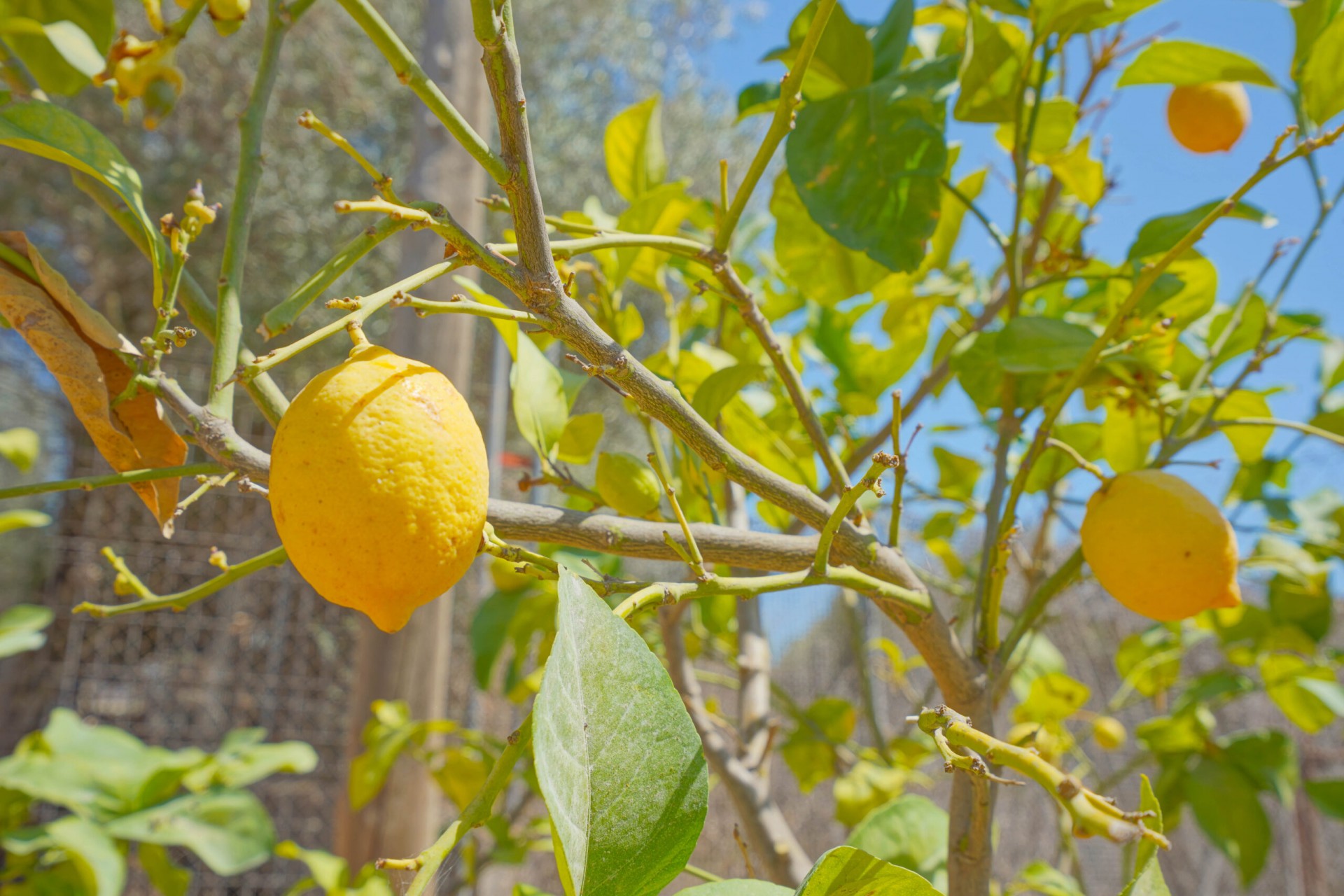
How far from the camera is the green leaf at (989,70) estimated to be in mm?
498

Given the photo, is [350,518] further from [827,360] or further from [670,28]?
[670,28]

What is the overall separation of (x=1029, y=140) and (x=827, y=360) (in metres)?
0.27

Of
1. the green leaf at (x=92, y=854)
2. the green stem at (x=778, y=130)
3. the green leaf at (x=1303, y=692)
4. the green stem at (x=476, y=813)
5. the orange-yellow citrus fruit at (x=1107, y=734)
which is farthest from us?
the orange-yellow citrus fruit at (x=1107, y=734)

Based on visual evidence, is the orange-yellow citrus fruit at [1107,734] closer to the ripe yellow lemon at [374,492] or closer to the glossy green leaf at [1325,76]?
the glossy green leaf at [1325,76]

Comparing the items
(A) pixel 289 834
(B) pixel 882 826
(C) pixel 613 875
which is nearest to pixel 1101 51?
(B) pixel 882 826

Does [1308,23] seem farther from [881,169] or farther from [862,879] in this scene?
[862,879]

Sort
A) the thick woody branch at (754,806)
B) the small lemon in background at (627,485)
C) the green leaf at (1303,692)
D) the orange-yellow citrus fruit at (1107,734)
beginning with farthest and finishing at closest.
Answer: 1. the orange-yellow citrus fruit at (1107,734)
2. the green leaf at (1303,692)
3. the thick woody branch at (754,806)
4. the small lemon in background at (627,485)

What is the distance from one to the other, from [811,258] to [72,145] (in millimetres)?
401

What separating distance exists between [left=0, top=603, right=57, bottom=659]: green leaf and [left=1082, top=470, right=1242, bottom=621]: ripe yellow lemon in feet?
2.88

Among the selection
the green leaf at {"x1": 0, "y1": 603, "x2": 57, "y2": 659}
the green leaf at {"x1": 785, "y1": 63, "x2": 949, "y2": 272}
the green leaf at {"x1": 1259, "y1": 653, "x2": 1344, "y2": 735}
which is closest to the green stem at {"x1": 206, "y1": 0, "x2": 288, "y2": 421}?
the green leaf at {"x1": 785, "y1": 63, "x2": 949, "y2": 272}

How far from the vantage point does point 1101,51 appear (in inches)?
24.0

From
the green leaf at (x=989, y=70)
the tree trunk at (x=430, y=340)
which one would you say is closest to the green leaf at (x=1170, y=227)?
the green leaf at (x=989, y=70)

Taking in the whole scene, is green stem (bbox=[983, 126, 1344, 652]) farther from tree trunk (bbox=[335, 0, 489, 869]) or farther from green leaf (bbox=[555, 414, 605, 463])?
tree trunk (bbox=[335, 0, 489, 869])

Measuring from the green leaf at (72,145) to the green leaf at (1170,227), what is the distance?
0.48 m
